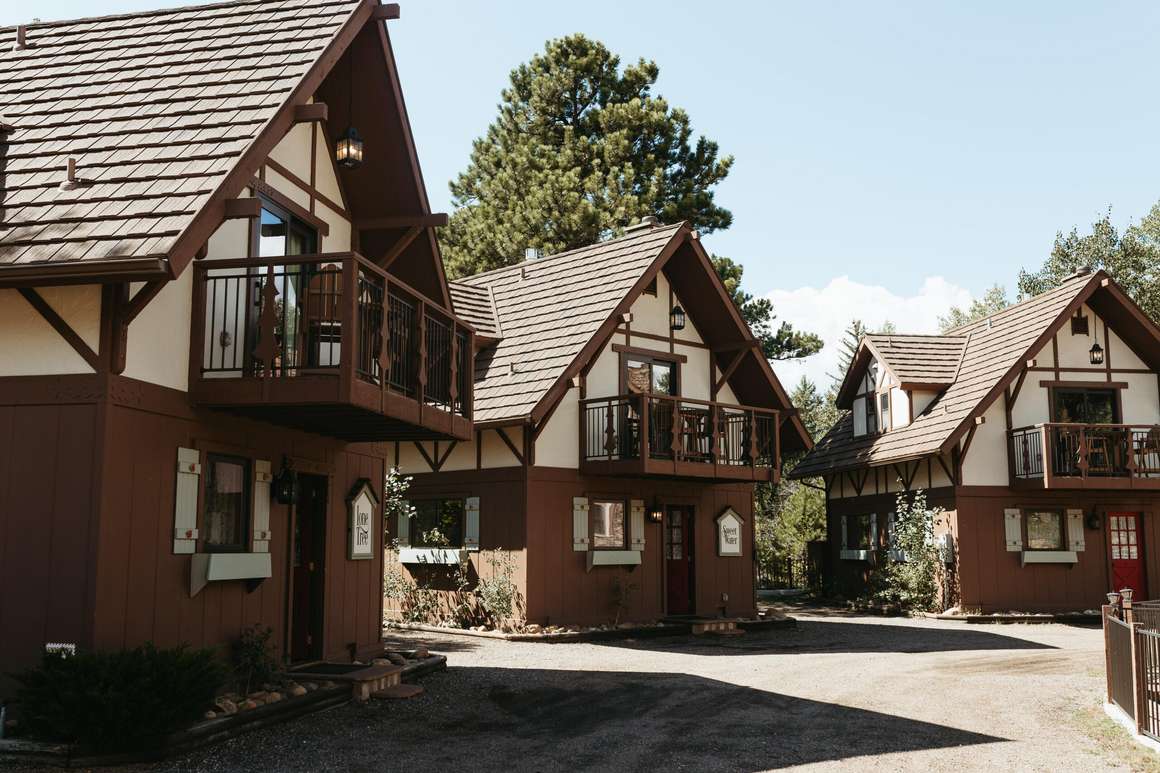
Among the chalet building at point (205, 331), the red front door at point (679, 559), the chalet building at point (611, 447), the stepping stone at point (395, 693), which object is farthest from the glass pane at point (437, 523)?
the stepping stone at point (395, 693)

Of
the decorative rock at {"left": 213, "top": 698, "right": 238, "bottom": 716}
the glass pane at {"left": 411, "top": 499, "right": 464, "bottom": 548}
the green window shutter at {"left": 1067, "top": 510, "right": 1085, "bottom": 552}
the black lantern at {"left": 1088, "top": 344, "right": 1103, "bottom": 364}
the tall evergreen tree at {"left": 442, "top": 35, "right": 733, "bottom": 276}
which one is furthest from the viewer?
the tall evergreen tree at {"left": 442, "top": 35, "right": 733, "bottom": 276}

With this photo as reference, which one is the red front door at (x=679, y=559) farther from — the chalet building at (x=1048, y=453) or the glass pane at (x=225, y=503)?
the glass pane at (x=225, y=503)

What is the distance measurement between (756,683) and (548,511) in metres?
6.73

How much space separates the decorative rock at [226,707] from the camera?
386 inches

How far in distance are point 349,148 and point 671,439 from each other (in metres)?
8.91

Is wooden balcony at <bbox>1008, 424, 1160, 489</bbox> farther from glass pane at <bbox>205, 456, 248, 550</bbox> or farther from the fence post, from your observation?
glass pane at <bbox>205, 456, 248, 550</bbox>

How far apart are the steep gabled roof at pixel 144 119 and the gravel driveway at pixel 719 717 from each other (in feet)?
14.3

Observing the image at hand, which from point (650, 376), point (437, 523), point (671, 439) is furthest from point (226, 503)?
point (650, 376)

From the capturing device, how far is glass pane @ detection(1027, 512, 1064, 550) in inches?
932

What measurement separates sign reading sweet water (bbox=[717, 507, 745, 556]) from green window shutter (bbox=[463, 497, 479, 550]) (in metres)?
5.31

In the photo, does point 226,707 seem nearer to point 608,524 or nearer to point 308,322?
point 308,322

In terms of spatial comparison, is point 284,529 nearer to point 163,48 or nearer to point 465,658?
point 465,658

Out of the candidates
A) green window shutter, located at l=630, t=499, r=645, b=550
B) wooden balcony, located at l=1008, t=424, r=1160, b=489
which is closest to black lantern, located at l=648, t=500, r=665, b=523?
green window shutter, located at l=630, t=499, r=645, b=550

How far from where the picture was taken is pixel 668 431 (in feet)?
64.6
